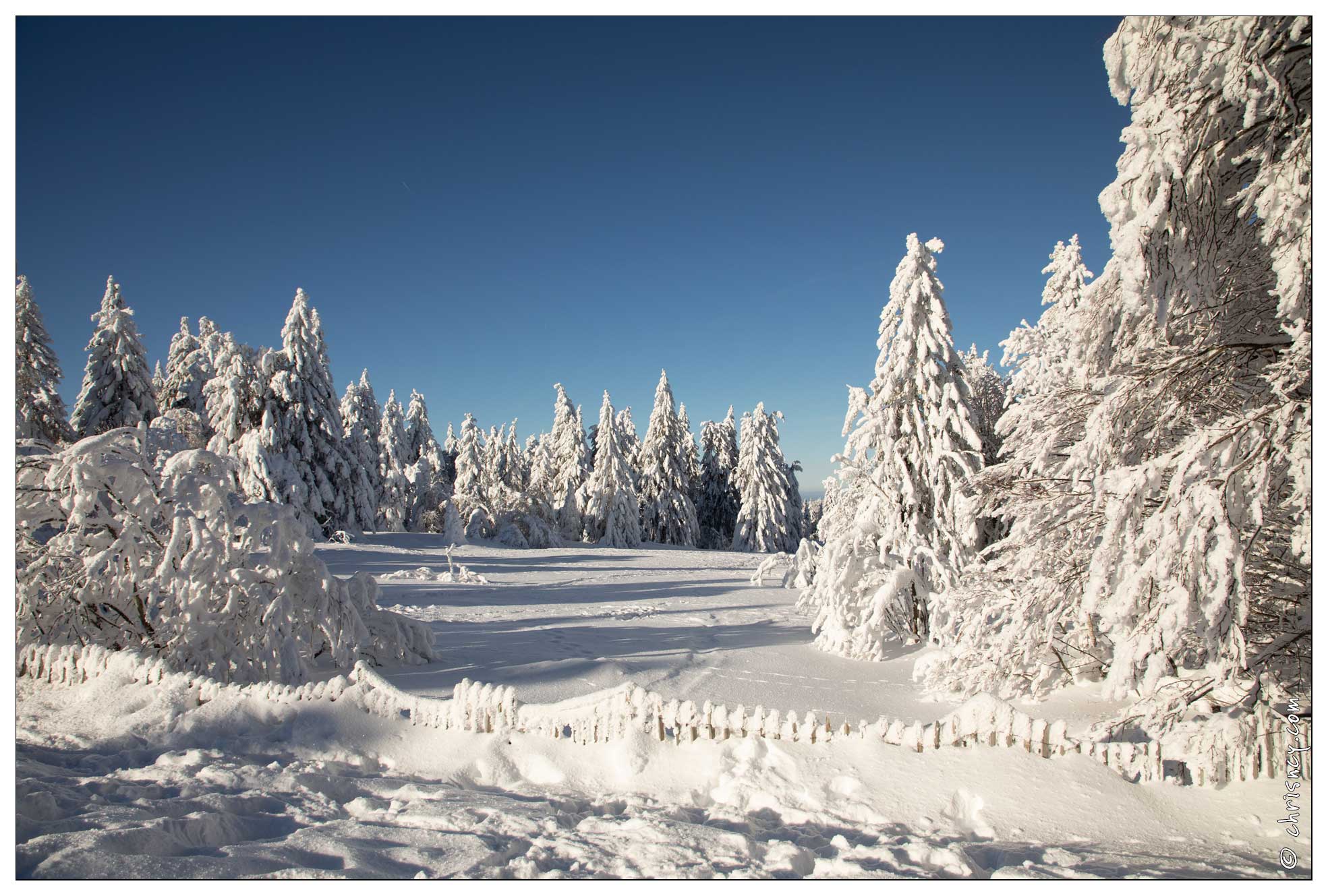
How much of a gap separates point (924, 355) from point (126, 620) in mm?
14433

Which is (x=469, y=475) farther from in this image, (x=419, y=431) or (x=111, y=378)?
(x=111, y=378)

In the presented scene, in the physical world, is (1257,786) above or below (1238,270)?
below

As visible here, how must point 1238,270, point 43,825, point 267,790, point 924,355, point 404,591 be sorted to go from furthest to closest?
point 404,591, point 924,355, point 1238,270, point 267,790, point 43,825

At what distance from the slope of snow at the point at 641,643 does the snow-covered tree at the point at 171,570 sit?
1.77 meters

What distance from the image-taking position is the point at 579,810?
484 cm

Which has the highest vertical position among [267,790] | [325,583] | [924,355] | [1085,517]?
[924,355]

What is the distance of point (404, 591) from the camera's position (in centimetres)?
1772

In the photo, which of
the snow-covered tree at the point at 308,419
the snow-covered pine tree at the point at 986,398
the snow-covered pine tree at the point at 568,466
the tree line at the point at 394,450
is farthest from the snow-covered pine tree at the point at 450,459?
the snow-covered pine tree at the point at 986,398

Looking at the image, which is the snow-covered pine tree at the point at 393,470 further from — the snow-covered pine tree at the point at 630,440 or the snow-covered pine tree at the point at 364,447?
the snow-covered pine tree at the point at 630,440

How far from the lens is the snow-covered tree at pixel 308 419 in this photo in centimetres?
2792

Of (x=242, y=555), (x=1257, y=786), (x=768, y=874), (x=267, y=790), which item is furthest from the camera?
(x=242, y=555)

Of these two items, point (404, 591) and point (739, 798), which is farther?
point (404, 591)

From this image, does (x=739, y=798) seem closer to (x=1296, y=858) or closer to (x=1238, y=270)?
(x=1296, y=858)

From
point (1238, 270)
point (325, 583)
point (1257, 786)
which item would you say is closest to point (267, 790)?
point (325, 583)
